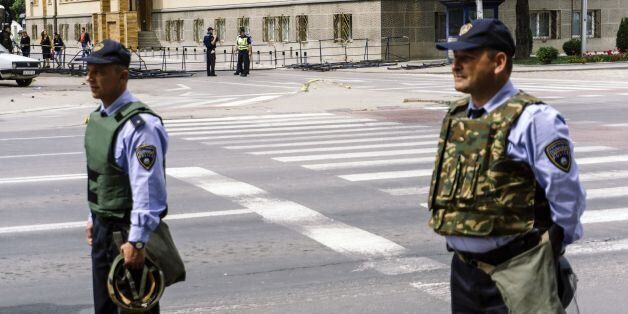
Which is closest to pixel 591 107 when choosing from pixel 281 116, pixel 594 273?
pixel 281 116

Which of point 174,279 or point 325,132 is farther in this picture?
point 325,132

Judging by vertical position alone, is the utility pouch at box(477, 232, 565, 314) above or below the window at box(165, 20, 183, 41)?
below

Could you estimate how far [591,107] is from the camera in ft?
76.6

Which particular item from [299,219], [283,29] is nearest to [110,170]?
[299,219]

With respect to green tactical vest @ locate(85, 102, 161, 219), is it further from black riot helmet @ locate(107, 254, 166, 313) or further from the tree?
the tree

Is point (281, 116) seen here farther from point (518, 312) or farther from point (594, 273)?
point (518, 312)

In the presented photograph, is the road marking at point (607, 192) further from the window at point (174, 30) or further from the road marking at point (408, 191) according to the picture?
the window at point (174, 30)

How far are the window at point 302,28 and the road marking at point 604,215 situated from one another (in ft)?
152

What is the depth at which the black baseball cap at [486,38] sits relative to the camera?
4238 mm

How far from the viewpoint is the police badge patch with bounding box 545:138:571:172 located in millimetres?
4121

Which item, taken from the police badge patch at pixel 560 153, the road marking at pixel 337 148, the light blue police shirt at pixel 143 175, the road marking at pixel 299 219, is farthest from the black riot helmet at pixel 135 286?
the road marking at pixel 337 148

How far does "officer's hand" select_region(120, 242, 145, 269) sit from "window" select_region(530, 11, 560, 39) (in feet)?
173

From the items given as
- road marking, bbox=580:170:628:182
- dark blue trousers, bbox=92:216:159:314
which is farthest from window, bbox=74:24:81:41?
dark blue trousers, bbox=92:216:159:314

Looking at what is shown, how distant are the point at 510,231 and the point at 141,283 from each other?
171cm
